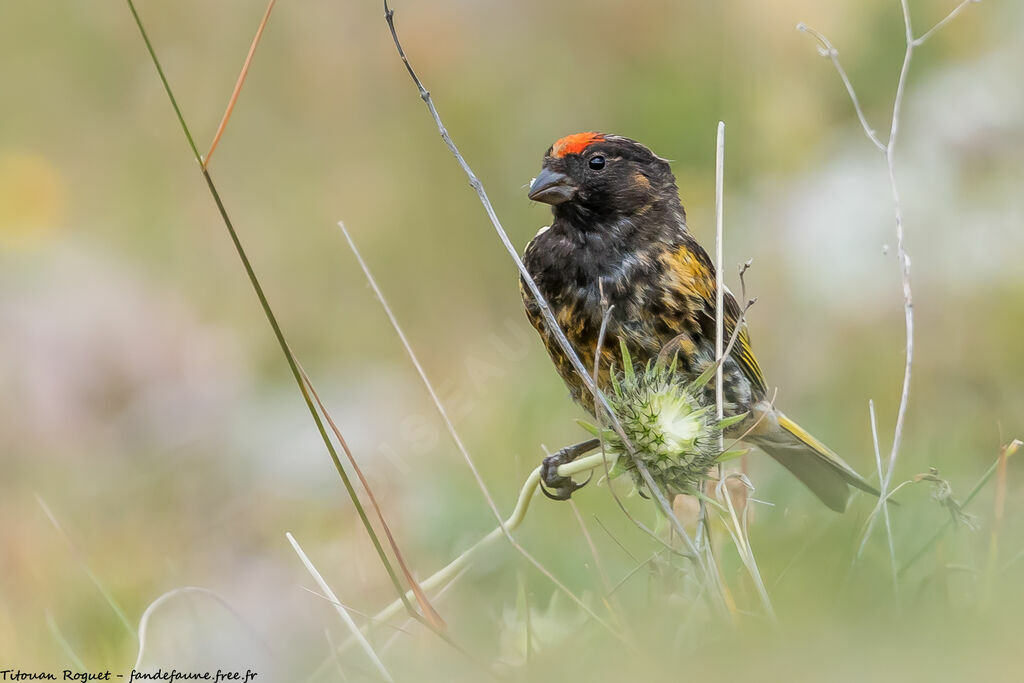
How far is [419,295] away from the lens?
6941 mm

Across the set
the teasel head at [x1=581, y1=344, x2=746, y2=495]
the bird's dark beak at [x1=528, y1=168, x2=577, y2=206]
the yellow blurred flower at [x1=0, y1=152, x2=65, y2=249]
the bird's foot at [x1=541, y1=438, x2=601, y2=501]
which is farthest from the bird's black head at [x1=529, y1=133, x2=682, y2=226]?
the yellow blurred flower at [x1=0, y1=152, x2=65, y2=249]

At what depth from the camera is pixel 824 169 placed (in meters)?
7.23

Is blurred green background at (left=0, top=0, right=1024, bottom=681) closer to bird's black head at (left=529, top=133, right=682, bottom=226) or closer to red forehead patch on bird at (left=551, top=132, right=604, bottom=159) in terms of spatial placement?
bird's black head at (left=529, top=133, right=682, bottom=226)

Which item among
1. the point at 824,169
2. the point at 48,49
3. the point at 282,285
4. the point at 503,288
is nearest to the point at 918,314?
the point at 824,169

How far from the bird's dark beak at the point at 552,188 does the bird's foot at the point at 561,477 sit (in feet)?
2.51

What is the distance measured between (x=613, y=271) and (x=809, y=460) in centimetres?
103

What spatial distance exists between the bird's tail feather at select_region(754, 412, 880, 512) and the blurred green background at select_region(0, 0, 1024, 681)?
7.0 inches

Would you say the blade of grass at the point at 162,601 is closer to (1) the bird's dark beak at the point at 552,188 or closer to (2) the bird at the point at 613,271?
(2) the bird at the point at 613,271

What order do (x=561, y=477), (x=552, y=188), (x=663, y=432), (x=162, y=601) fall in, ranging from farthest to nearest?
1. (x=552, y=188)
2. (x=561, y=477)
3. (x=162, y=601)
4. (x=663, y=432)

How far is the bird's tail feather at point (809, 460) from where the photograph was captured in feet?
12.7

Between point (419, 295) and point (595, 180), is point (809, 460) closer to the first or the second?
point (595, 180)

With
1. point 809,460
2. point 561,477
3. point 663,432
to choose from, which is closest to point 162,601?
point 561,477

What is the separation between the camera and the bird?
362cm

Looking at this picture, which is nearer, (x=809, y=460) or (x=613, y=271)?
(x=613, y=271)
